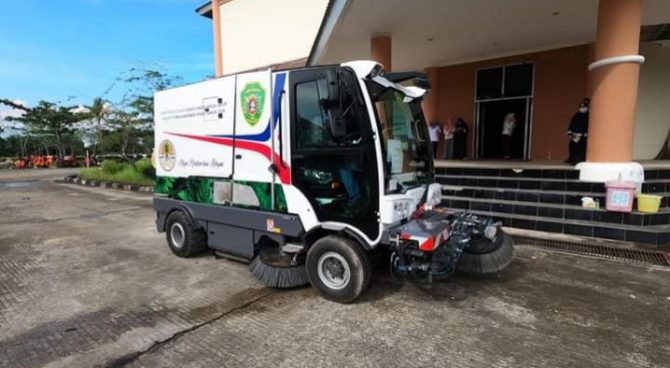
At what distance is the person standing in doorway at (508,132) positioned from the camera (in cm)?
1065

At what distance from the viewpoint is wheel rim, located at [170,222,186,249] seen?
16.2 feet

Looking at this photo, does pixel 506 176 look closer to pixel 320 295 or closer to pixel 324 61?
pixel 320 295

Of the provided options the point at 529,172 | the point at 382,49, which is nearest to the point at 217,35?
the point at 382,49

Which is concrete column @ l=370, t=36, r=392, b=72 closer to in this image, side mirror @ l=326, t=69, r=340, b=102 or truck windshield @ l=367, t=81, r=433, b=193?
truck windshield @ l=367, t=81, r=433, b=193

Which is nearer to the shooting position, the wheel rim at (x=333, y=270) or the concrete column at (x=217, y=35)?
the wheel rim at (x=333, y=270)

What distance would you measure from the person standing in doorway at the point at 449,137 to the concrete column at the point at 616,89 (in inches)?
214

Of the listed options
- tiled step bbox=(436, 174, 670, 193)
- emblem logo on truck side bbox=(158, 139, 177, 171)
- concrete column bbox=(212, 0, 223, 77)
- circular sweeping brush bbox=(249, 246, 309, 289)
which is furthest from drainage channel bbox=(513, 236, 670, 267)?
concrete column bbox=(212, 0, 223, 77)

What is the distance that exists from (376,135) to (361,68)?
2.09 ft

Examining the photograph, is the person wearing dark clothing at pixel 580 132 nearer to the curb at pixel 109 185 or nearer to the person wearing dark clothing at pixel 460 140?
the person wearing dark clothing at pixel 460 140

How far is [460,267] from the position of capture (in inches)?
159

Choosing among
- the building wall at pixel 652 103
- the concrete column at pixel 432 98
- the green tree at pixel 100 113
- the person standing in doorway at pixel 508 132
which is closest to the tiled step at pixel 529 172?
the person standing in doorway at pixel 508 132

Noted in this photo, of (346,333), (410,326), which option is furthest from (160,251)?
(410,326)

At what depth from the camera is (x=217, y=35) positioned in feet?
55.1

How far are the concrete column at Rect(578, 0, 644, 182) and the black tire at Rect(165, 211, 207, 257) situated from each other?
6.46m
